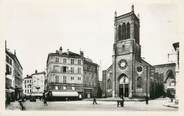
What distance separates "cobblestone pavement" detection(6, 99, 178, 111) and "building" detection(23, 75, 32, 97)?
0.10 metres

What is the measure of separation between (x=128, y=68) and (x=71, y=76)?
60cm

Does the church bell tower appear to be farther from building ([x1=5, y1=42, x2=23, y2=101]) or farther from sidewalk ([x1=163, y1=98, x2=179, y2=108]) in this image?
building ([x1=5, y1=42, x2=23, y2=101])

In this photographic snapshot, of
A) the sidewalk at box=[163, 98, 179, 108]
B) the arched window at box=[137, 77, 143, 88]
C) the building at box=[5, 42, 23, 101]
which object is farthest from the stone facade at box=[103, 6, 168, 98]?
the building at box=[5, 42, 23, 101]

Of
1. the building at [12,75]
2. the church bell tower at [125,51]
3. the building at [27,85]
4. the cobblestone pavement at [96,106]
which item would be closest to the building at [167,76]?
the cobblestone pavement at [96,106]

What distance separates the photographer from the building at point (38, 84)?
3.85 meters

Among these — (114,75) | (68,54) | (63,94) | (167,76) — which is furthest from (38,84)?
(167,76)

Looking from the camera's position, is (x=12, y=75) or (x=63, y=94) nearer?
(x=12, y=75)

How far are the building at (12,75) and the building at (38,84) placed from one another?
0.13 m

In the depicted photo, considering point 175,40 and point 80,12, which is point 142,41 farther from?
point 80,12

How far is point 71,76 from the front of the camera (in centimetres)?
390

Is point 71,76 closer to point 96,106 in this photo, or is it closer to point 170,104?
point 96,106

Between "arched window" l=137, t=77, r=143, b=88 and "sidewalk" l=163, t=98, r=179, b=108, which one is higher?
"arched window" l=137, t=77, r=143, b=88

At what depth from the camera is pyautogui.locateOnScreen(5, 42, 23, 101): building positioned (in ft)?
12.4

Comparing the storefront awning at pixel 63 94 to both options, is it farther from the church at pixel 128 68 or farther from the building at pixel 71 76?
the church at pixel 128 68
